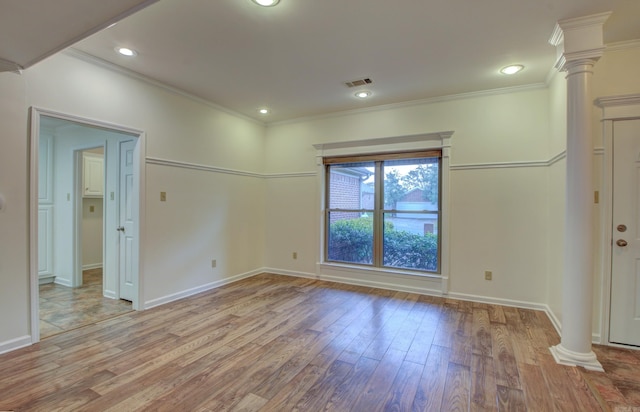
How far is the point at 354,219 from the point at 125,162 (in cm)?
333

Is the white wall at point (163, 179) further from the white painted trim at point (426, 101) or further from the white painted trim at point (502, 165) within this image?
the white painted trim at point (502, 165)

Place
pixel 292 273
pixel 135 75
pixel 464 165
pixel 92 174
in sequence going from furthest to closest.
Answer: pixel 92 174 → pixel 292 273 → pixel 464 165 → pixel 135 75

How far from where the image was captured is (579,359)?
7.91ft

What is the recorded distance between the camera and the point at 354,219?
16.3 feet

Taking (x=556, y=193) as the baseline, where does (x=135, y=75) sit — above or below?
above

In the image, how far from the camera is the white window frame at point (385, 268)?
4.12m

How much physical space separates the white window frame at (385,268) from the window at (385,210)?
9 centimetres

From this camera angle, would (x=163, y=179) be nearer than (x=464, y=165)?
Yes

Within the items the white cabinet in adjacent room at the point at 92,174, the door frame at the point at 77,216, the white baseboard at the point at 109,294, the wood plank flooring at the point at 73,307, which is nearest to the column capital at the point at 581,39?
the wood plank flooring at the point at 73,307

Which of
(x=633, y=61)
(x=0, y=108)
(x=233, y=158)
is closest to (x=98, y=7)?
(x=0, y=108)

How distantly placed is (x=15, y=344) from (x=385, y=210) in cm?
428

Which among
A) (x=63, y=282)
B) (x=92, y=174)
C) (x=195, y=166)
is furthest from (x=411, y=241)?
(x=92, y=174)

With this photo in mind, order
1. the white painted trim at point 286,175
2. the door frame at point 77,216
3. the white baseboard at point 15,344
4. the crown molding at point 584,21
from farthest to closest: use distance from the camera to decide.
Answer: the white painted trim at point 286,175
the door frame at point 77,216
the white baseboard at point 15,344
the crown molding at point 584,21

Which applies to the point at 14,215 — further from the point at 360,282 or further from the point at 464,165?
the point at 464,165
